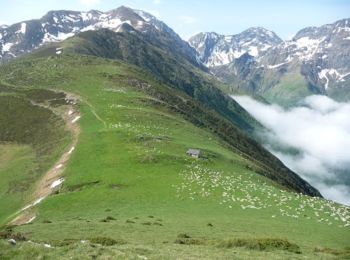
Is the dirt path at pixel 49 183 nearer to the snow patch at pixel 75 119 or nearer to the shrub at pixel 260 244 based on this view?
the snow patch at pixel 75 119

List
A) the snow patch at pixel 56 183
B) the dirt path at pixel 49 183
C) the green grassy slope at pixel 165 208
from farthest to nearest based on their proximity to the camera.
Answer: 1. the snow patch at pixel 56 183
2. the dirt path at pixel 49 183
3. the green grassy slope at pixel 165 208

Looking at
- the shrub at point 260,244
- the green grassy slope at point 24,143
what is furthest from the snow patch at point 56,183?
the shrub at point 260,244

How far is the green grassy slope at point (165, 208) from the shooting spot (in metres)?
34.5

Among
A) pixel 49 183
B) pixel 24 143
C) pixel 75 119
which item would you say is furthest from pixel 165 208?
pixel 75 119

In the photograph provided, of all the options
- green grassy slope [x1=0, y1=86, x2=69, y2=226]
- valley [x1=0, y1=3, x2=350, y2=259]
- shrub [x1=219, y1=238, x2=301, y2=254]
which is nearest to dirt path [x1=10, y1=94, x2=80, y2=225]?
valley [x1=0, y1=3, x2=350, y2=259]

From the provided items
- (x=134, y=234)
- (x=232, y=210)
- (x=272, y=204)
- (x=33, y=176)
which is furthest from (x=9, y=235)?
(x=33, y=176)

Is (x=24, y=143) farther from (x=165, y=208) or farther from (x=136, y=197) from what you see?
(x=165, y=208)

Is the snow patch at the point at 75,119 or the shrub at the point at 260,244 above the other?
the snow patch at the point at 75,119

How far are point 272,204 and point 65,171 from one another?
40909 millimetres

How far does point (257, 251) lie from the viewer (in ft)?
112

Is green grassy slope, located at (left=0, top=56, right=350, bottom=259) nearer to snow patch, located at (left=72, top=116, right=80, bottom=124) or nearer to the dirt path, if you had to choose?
the dirt path

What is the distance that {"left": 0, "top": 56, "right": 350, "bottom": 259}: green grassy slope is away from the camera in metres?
34.5

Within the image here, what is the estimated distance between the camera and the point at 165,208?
192 feet

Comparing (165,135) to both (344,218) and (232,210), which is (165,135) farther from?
(344,218)
